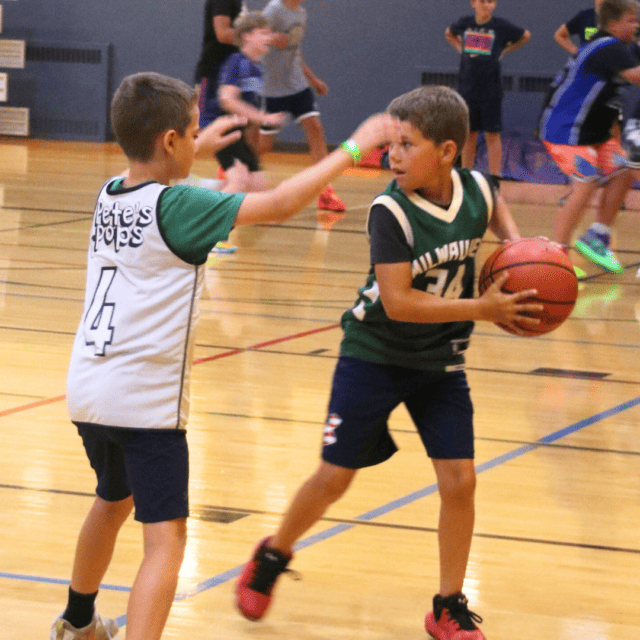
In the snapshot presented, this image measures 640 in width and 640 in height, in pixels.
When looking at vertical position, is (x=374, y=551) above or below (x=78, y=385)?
below

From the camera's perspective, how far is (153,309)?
222 centimetres

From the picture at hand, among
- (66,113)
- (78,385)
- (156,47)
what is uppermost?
(78,385)

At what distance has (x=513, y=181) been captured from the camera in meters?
12.2

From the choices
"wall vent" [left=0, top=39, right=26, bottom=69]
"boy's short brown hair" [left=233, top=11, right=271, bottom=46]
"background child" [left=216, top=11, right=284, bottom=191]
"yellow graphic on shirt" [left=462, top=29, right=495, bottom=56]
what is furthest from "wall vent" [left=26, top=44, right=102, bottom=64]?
"boy's short brown hair" [left=233, top=11, right=271, bottom=46]

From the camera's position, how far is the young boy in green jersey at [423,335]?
8.36 feet

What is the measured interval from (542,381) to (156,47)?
37.7 ft

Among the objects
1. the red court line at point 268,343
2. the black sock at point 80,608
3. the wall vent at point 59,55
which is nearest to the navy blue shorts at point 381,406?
the black sock at point 80,608

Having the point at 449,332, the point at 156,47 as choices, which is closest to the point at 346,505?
the point at 449,332

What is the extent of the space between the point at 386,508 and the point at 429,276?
98 cm

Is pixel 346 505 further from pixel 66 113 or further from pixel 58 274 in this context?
pixel 66 113

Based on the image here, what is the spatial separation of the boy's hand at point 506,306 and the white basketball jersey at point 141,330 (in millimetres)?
610

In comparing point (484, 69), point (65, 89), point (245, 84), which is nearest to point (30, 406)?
point (245, 84)

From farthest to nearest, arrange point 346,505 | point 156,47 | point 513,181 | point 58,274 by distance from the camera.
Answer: point 156,47 → point 513,181 → point 58,274 → point 346,505

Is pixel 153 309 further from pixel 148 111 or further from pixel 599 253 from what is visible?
pixel 599 253
